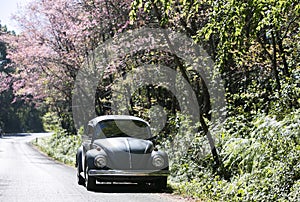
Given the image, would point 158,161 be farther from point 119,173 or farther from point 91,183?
point 91,183

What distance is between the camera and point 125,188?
40.2 feet

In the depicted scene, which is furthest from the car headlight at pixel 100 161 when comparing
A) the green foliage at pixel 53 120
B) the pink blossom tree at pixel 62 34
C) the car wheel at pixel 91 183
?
the green foliage at pixel 53 120

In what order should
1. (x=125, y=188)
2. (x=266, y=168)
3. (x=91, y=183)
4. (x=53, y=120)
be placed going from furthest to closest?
(x=53, y=120) < (x=125, y=188) < (x=91, y=183) < (x=266, y=168)

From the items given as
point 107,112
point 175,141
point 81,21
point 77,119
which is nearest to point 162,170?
point 175,141

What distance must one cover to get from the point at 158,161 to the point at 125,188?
1.30m

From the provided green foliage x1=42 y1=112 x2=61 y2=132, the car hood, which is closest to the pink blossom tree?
the car hood

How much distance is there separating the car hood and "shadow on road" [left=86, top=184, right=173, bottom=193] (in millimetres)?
971

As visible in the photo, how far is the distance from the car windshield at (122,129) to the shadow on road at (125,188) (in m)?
1.36

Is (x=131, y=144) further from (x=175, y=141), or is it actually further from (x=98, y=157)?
(x=175, y=141)

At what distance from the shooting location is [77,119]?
112 feet

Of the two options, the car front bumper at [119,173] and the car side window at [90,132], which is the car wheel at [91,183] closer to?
the car front bumper at [119,173]

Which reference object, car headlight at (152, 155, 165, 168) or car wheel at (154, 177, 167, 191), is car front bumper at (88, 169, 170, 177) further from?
car wheel at (154, 177, 167, 191)

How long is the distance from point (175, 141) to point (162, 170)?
16.1 feet

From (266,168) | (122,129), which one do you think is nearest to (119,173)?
(122,129)
